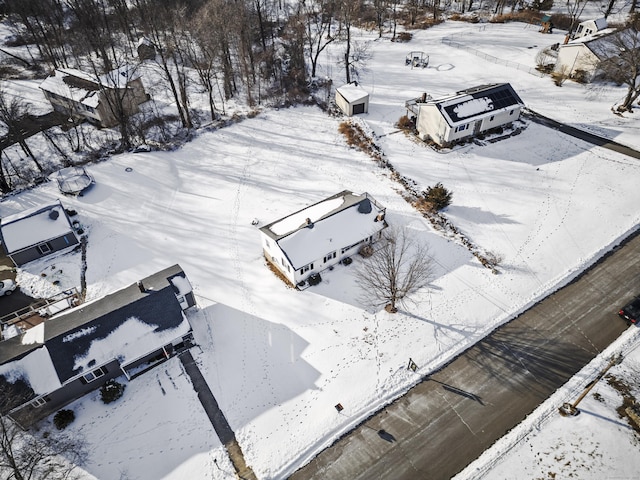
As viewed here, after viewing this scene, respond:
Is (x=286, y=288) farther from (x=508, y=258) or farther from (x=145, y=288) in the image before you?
(x=508, y=258)

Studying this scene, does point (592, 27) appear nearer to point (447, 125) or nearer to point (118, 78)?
point (447, 125)

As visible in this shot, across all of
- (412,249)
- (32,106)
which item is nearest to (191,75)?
(32,106)

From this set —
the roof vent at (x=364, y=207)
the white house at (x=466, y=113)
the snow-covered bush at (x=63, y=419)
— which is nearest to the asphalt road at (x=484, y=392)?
the roof vent at (x=364, y=207)

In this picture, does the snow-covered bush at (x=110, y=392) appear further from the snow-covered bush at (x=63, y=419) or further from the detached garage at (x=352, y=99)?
the detached garage at (x=352, y=99)

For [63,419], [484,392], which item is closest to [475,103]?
[484,392]

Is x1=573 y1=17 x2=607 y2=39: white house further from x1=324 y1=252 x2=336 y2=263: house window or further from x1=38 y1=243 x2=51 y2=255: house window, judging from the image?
x1=38 y1=243 x2=51 y2=255: house window

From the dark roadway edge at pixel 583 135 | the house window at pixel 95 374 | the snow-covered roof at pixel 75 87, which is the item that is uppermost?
the snow-covered roof at pixel 75 87
